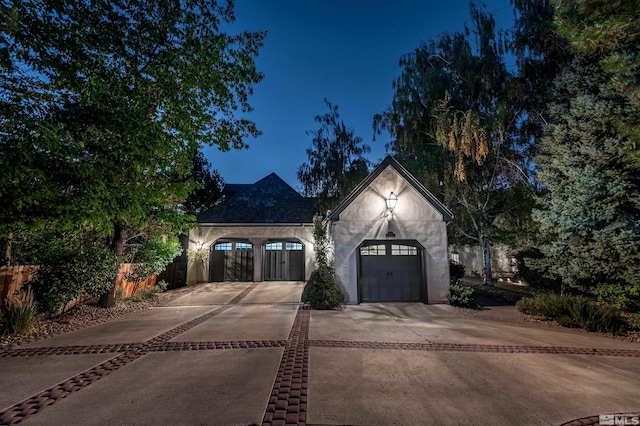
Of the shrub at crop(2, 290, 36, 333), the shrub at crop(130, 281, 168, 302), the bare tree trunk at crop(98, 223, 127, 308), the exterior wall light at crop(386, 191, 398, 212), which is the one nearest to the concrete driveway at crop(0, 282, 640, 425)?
the shrub at crop(2, 290, 36, 333)

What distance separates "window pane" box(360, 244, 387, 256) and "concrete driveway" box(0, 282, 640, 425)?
3.72 m

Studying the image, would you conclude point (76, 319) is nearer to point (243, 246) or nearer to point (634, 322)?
point (243, 246)

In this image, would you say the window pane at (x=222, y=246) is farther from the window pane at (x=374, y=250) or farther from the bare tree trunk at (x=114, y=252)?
the window pane at (x=374, y=250)

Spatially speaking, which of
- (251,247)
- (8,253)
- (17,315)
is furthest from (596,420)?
(251,247)

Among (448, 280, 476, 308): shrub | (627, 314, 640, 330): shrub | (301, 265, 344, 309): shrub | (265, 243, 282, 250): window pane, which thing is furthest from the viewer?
(265, 243, 282, 250): window pane

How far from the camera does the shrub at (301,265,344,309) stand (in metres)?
8.97

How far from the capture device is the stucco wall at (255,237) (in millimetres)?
15523

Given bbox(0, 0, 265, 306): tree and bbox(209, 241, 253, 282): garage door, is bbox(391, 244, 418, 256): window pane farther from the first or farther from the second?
bbox(209, 241, 253, 282): garage door

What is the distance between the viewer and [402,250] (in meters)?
10.6

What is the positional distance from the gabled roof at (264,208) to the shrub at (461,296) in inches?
335

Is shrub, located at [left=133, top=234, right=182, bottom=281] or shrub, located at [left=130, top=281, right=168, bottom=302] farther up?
shrub, located at [left=133, top=234, right=182, bottom=281]

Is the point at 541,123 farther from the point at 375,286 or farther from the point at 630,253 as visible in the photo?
the point at 375,286

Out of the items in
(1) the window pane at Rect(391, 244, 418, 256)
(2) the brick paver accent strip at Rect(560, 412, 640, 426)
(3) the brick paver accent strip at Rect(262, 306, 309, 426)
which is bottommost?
(2) the brick paver accent strip at Rect(560, 412, 640, 426)

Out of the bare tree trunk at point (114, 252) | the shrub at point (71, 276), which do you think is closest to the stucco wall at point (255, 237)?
the bare tree trunk at point (114, 252)
